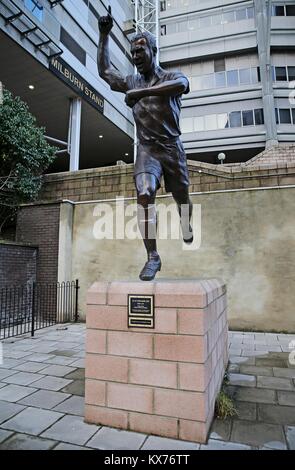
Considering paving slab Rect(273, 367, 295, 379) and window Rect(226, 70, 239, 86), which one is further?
window Rect(226, 70, 239, 86)

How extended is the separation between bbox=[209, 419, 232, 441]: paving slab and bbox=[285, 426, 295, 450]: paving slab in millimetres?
450

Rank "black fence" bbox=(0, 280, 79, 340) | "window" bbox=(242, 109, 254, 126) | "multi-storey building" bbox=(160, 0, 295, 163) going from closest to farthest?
"black fence" bbox=(0, 280, 79, 340)
"multi-storey building" bbox=(160, 0, 295, 163)
"window" bbox=(242, 109, 254, 126)

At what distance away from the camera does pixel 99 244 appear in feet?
28.5

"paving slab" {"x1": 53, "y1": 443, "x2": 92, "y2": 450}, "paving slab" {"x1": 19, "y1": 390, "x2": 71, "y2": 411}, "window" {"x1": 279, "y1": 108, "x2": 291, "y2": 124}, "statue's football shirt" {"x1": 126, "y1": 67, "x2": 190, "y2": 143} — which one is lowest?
"paving slab" {"x1": 53, "y1": 443, "x2": 92, "y2": 450}

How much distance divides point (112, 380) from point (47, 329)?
5.24 metres

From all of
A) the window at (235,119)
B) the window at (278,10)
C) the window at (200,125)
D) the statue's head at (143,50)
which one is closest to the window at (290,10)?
the window at (278,10)

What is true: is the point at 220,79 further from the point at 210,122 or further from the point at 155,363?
the point at 155,363

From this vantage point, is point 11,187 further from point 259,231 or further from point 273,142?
point 273,142

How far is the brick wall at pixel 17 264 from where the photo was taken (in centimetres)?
772

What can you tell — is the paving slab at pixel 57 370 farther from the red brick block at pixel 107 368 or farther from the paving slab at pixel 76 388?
the red brick block at pixel 107 368

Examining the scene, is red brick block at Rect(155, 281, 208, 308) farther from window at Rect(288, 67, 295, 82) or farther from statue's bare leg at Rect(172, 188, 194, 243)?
window at Rect(288, 67, 295, 82)

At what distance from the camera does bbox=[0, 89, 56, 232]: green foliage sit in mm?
9442

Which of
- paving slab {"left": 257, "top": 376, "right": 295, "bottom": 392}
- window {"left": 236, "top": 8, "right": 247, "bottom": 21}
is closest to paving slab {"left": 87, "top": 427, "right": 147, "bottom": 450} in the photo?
paving slab {"left": 257, "top": 376, "right": 295, "bottom": 392}

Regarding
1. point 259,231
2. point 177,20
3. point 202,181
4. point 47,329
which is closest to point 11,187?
point 47,329
